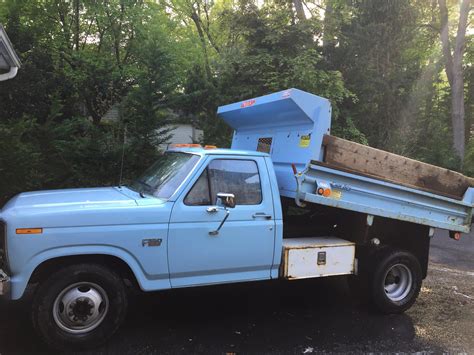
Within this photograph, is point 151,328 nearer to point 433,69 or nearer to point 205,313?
point 205,313

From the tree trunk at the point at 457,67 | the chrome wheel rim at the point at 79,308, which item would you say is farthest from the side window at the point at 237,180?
the tree trunk at the point at 457,67

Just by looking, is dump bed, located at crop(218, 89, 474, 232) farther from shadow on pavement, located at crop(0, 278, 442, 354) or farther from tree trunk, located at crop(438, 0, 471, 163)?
tree trunk, located at crop(438, 0, 471, 163)

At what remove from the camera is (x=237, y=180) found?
4.55 metres

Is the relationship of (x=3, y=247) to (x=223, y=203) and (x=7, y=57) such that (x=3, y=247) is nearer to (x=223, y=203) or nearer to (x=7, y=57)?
(x=223, y=203)

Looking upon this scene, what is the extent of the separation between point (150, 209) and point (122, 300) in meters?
0.87

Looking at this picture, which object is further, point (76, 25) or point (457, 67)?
point (457, 67)

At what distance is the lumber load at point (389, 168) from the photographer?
479 cm

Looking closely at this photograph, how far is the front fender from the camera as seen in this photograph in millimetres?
3686

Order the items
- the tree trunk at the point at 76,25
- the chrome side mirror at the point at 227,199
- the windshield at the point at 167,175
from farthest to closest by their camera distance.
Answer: the tree trunk at the point at 76,25, the windshield at the point at 167,175, the chrome side mirror at the point at 227,199

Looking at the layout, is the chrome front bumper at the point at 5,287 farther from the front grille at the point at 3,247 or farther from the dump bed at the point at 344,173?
the dump bed at the point at 344,173

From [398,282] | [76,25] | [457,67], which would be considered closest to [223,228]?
[398,282]

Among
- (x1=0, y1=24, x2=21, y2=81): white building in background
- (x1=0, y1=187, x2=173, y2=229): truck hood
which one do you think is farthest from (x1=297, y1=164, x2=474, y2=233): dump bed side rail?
(x1=0, y1=24, x2=21, y2=81): white building in background

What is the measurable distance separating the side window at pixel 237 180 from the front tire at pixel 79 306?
1.28 metres

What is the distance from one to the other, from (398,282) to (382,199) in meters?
1.22
